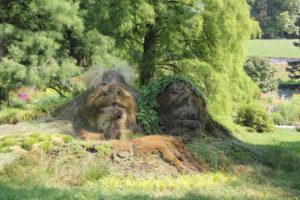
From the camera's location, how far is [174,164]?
928 centimetres

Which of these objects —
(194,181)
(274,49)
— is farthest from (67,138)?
(274,49)

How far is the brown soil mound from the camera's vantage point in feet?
30.2

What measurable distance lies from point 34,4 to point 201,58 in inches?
245

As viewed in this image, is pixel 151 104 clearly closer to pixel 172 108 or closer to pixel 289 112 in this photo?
pixel 172 108

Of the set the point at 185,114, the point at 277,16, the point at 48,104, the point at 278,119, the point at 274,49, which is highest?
the point at 277,16

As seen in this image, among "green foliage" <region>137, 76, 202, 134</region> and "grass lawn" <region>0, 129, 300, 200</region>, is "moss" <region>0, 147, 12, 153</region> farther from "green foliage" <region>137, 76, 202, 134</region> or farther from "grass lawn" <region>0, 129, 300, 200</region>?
"green foliage" <region>137, 76, 202, 134</region>

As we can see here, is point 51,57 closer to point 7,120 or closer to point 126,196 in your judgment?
point 7,120

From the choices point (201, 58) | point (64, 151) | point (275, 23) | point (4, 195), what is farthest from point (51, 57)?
point (275, 23)

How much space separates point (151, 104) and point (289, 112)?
54.5 feet

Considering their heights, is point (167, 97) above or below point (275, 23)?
below

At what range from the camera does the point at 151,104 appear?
11.6 metres

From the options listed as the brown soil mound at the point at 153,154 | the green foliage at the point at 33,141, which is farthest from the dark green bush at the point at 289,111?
the green foliage at the point at 33,141

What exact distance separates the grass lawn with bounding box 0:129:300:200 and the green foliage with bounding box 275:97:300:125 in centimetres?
1517

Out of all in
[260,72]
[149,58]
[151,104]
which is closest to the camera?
[151,104]
